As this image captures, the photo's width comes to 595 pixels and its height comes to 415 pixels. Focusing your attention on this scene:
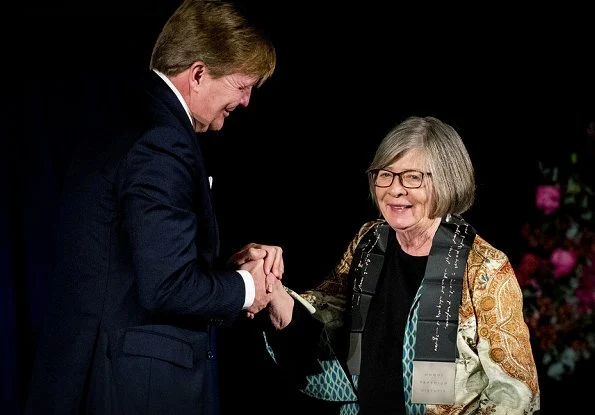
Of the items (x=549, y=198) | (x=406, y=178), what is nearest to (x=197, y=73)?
(x=406, y=178)

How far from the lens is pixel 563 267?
2.83 m

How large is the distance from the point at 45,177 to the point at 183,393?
137cm

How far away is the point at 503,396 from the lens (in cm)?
194

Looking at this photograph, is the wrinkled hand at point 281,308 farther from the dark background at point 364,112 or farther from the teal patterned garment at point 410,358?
the dark background at point 364,112

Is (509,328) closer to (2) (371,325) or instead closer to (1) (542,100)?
(2) (371,325)

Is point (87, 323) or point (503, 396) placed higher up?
point (87, 323)

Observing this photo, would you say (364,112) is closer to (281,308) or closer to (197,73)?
(281,308)

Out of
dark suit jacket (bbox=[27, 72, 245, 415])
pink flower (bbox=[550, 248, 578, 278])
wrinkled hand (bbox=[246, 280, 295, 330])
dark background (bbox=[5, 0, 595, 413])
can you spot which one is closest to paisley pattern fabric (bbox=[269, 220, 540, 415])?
wrinkled hand (bbox=[246, 280, 295, 330])

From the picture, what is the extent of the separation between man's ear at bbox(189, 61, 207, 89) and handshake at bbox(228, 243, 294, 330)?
52 centimetres

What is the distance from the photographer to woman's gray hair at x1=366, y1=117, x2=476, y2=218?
2.15 metres

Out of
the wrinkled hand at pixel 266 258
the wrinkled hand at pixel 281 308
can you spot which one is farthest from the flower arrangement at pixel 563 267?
the wrinkled hand at pixel 266 258

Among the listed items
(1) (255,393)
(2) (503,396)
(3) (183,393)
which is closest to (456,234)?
(2) (503,396)

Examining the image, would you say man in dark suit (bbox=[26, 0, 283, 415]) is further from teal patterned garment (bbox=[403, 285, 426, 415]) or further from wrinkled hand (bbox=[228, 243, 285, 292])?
teal patterned garment (bbox=[403, 285, 426, 415])

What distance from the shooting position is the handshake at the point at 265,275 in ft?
6.59
